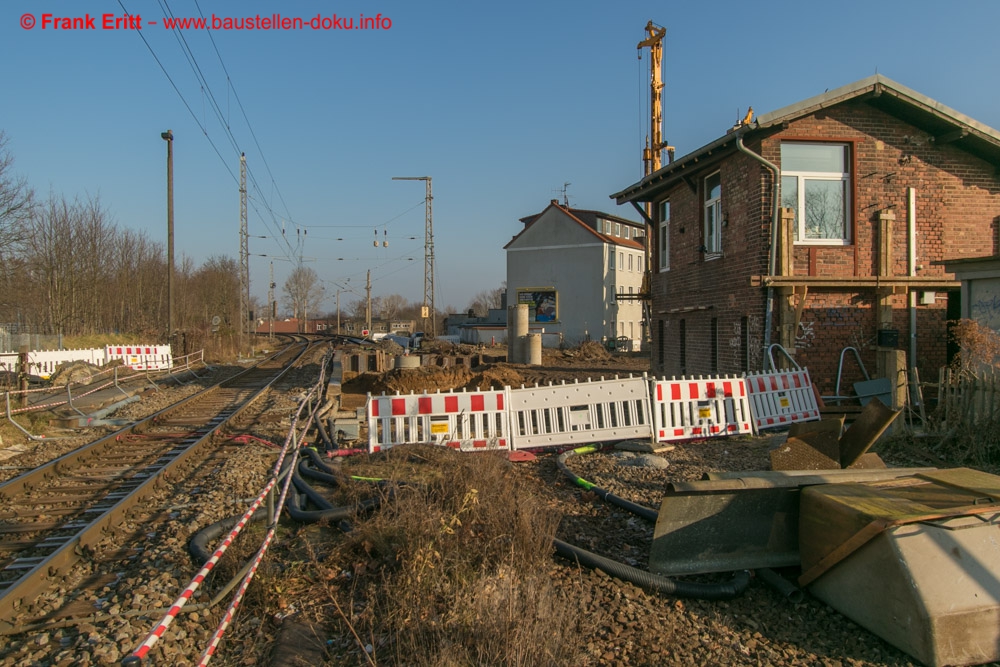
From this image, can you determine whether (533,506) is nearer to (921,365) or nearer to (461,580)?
(461,580)

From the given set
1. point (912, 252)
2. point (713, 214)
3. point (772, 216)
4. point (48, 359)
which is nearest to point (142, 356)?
point (48, 359)

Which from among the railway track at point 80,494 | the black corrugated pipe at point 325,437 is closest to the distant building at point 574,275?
the black corrugated pipe at point 325,437

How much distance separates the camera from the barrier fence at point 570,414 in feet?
32.2

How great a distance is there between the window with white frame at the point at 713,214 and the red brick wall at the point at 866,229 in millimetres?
874

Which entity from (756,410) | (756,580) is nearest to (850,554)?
(756,580)

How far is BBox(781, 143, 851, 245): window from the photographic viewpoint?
12.5m

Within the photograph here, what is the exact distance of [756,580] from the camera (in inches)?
200

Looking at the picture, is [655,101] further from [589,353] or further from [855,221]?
A: [855,221]

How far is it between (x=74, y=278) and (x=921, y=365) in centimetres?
4250

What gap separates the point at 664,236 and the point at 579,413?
8968 mm

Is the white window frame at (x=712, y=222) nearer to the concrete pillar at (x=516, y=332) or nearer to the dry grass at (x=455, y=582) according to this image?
the dry grass at (x=455, y=582)

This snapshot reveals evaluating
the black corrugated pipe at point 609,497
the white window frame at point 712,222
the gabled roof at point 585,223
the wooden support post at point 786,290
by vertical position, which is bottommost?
the black corrugated pipe at point 609,497

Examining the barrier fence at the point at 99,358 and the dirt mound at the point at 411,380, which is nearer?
the dirt mound at the point at 411,380

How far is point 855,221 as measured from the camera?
12.4 metres
